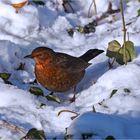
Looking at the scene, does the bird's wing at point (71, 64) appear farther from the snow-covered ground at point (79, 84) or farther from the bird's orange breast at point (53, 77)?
the snow-covered ground at point (79, 84)

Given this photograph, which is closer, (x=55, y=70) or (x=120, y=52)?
(x=55, y=70)

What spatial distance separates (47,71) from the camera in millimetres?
4148

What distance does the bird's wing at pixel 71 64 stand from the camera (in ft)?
13.9

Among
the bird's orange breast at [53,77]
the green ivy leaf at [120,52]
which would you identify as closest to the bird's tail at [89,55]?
the green ivy leaf at [120,52]

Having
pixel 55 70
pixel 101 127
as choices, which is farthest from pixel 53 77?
pixel 101 127

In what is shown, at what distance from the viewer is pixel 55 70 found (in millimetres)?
4164

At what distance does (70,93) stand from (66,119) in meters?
0.73

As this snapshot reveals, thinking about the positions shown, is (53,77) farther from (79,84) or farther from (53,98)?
(79,84)

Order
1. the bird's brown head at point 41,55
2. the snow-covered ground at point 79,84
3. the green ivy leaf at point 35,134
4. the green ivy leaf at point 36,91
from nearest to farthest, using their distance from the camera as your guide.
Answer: the green ivy leaf at point 35,134 → the snow-covered ground at point 79,84 → the green ivy leaf at point 36,91 → the bird's brown head at point 41,55

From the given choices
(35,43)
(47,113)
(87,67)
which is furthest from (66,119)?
(35,43)

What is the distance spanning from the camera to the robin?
13.6 feet

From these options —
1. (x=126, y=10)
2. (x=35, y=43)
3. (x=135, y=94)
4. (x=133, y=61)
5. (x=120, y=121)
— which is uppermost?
(x=126, y=10)

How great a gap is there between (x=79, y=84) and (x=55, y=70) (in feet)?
1.53

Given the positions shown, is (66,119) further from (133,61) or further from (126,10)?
(126,10)
